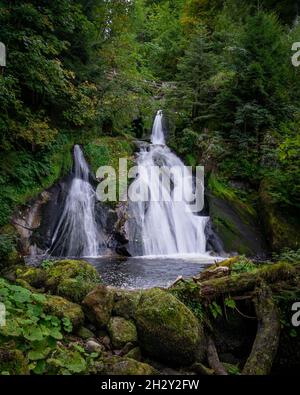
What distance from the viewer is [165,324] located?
12.6 ft

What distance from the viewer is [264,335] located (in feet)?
13.2

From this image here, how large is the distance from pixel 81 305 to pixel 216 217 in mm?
8049

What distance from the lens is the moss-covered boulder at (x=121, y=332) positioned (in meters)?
3.91

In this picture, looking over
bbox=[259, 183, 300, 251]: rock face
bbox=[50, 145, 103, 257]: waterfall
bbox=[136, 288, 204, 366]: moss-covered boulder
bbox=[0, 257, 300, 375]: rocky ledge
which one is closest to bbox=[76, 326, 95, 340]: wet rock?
bbox=[0, 257, 300, 375]: rocky ledge

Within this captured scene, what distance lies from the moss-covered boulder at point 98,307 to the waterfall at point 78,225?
5323 mm

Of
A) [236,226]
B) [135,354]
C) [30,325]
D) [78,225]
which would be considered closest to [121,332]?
[135,354]

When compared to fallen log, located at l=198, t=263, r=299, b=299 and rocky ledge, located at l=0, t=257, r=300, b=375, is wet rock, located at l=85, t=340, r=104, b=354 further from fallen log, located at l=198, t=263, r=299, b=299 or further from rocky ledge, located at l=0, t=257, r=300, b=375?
fallen log, located at l=198, t=263, r=299, b=299

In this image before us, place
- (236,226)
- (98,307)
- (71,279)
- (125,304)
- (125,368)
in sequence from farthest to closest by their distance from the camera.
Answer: (236,226) < (71,279) < (125,304) < (98,307) < (125,368)

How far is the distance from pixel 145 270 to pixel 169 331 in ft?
14.3

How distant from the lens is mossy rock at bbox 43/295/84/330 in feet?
12.7

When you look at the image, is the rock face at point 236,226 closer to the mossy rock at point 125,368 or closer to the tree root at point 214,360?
the tree root at point 214,360

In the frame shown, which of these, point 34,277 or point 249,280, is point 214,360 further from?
point 34,277

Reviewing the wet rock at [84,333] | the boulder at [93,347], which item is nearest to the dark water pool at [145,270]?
the wet rock at [84,333]
